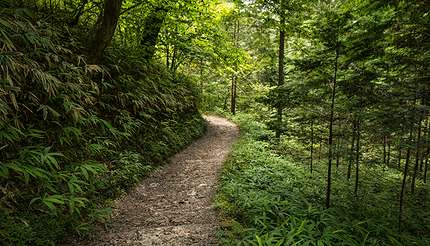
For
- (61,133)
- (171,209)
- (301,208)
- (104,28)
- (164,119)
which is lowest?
(301,208)

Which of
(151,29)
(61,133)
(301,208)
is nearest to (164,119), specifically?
(151,29)

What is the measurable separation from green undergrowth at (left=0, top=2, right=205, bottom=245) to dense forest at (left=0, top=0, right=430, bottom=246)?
3 cm

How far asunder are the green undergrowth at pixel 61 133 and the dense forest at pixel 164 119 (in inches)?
1.2

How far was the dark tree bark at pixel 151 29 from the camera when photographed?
37.8ft

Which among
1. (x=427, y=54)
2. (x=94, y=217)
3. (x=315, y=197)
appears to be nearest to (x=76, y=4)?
(x=94, y=217)

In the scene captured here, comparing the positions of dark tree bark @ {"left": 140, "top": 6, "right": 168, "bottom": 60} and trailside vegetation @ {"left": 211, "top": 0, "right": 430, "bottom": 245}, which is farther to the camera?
dark tree bark @ {"left": 140, "top": 6, "right": 168, "bottom": 60}

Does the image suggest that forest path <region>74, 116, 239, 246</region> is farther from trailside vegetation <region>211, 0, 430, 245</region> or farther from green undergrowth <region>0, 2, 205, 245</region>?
trailside vegetation <region>211, 0, 430, 245</region>

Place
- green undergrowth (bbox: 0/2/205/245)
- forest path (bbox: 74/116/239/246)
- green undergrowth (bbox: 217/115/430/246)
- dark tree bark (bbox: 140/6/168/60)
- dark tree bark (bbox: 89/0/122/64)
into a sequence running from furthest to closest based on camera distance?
dark tree bark (bbox: 140/6/168/60)
dark tree bark (bbox: 89/0/122/64)
green undergrowth (bbox: 217/115/430/246)
forest path (bbox: 74/116/239/246)
green undergrowth (bbox: 0/2/205/245)

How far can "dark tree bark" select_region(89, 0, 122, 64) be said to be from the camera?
7.67 meters

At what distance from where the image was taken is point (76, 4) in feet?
32.3

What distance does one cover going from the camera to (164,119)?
39.5ft

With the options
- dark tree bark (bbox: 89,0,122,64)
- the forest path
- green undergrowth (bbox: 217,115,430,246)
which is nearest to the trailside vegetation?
green undergrowth (bbox: 217,115,430,246)

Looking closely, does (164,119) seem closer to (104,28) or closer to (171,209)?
(104,28)

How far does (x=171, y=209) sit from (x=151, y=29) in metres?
8.19
